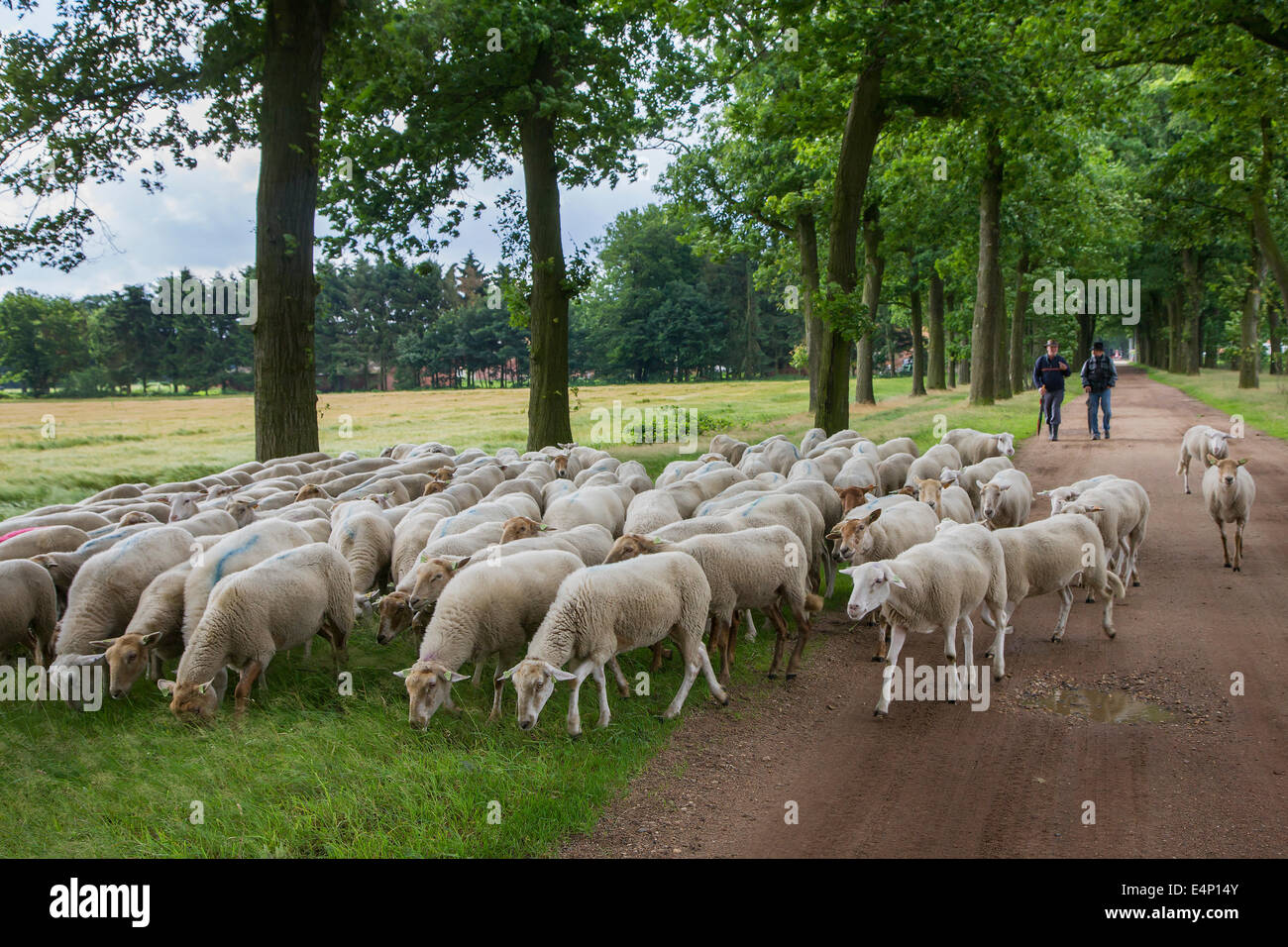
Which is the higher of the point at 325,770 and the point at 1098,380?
the point at 1098,380

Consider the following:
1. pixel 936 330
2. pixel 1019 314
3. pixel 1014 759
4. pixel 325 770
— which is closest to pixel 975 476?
pixel 1014 759

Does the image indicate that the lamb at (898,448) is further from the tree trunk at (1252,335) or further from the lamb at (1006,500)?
the tree trunk at (1252,335)

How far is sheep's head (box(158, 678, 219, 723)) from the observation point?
6.25 meters

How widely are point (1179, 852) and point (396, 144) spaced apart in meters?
15.4

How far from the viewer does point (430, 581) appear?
7.36 meters

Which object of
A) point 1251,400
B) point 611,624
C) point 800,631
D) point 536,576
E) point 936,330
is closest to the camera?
point 611,624

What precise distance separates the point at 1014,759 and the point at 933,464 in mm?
8071

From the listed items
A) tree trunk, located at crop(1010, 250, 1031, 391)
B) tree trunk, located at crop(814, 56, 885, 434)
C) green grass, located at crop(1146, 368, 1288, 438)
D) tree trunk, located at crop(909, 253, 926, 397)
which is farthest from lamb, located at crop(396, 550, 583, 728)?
tree trunk, located at crop(909, 253, 926, 397)

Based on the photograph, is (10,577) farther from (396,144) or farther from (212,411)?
(212,411)

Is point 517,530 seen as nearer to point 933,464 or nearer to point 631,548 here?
point 631,548

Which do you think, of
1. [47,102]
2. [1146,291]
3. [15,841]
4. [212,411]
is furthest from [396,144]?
[1146,291]

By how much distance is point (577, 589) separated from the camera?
657 centimetres

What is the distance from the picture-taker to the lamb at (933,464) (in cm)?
1296

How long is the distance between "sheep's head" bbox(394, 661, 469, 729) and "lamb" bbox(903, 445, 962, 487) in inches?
324
